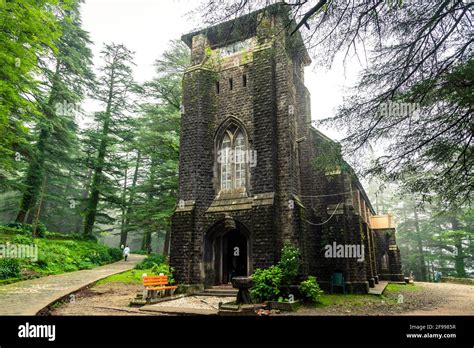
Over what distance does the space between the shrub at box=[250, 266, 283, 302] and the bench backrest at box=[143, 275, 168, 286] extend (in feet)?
11.2

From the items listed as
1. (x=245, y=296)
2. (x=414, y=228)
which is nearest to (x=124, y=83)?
(x=245, y=296)

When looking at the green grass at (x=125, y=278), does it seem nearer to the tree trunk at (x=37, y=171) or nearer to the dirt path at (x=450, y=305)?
the tree trunk at (x=37, y=171)

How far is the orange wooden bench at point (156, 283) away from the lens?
1031 cm

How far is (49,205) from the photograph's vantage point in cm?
3262

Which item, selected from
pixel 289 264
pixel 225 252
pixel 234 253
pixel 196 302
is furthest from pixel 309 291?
pixel 225 252

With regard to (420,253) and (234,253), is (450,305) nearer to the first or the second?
(234,253)

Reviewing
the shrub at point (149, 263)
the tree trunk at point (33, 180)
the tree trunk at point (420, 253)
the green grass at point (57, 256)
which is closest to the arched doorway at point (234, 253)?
the shrub at point (149, 263)

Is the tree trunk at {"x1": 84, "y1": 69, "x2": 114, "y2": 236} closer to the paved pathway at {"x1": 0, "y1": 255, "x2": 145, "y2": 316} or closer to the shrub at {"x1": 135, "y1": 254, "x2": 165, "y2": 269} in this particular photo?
the shrub at {"x1": 135, "y1": 254, "x2": 165, "y2": 269}

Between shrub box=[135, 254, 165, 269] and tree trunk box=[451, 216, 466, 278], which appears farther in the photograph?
tree trunk box=[451, 216, 466, 278]

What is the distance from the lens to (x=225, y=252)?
13555 mm

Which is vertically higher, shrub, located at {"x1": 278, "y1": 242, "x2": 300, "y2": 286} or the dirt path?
shrub, located at {"x1": 278, "y1": 242, "x2": 300, "y2": 286}

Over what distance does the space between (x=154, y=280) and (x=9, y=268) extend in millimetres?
6518

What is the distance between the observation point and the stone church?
12152 millimetres

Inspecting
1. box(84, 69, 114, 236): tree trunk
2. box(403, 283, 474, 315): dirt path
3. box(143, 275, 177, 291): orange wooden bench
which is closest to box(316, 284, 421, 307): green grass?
box(403, 283, 474, 315): dirt path
